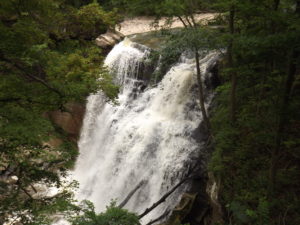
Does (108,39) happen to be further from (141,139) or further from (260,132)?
(260,132)

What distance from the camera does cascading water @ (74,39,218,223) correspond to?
33.9ft

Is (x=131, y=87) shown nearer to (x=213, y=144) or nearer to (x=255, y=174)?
(x=213, y=144)

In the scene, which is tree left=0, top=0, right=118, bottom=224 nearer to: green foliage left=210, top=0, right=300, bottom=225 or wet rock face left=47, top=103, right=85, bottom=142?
green foliage left=210, top=0, right=300, bottom=225

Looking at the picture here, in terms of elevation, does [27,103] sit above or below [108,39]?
below

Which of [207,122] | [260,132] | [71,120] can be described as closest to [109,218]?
[260,132]

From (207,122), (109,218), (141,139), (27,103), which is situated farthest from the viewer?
(141,139)

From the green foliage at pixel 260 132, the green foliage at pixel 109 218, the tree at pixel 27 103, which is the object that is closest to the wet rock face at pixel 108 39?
the green foliage at pixel 260 132

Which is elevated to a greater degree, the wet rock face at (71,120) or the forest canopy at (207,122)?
the forest canopy at (207,122)

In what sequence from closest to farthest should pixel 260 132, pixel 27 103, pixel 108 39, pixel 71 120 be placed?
pixel 27 103 < pixel 260 132 < pixel 71 120 < pixel 108 39

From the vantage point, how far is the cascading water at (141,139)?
10.3 meters

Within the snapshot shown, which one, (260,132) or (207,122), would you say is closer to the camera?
(260,132)

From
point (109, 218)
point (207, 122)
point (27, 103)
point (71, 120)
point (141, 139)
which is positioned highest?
point (27, 103)

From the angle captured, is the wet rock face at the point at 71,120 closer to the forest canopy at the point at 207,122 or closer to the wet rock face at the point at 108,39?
the wet rock face at the point at 108,39

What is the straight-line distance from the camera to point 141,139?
38.1ft
